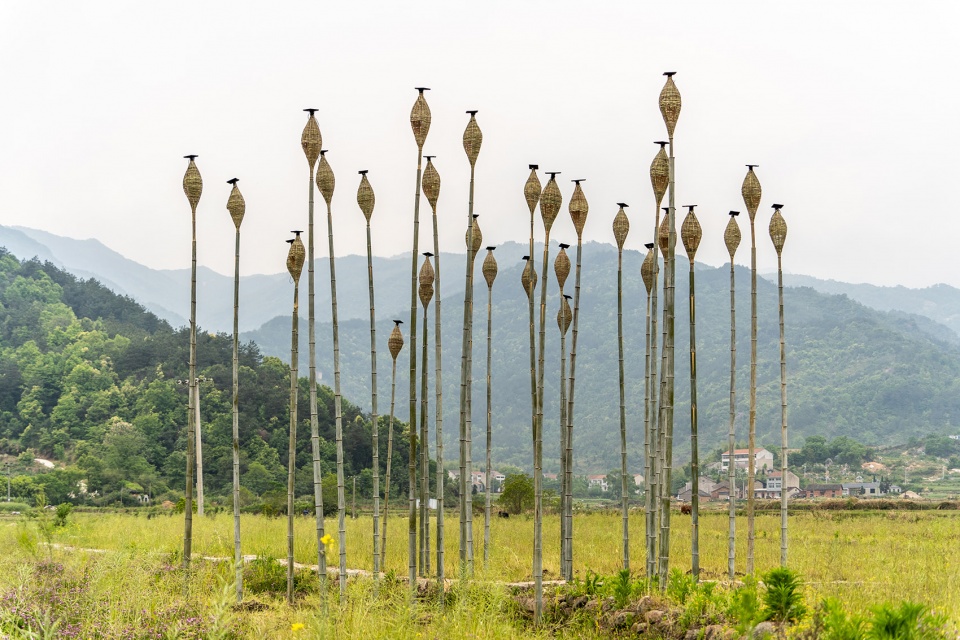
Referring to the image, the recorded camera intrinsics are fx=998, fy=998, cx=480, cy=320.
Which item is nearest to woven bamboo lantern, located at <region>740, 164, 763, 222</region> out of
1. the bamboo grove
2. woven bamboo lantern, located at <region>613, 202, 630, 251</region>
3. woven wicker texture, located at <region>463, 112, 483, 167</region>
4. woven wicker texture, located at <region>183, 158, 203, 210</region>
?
the bamboo grove

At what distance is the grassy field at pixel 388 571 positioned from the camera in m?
7.89

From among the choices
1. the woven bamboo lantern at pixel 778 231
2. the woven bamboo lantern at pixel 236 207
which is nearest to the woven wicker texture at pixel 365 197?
the woven bamboo lantern at pixel 236 207

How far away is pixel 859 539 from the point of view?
682 inches

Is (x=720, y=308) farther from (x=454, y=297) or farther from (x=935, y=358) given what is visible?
(x=454, y=297)

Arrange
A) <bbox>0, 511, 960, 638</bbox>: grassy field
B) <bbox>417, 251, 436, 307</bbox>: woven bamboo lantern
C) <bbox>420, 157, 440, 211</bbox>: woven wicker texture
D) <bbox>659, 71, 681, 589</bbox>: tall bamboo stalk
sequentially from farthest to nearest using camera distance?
<bbox>417, 251, 436, 307</bbox>: woven bamboo lantern < <bbox>420, 157, 440, 211</bbox>: woven wicker texture < <bbox>659, 71, 681, 589</bbox>: tall bamboo stalk < <bbox>0, 511, 960, 638</bbox>: grassy field

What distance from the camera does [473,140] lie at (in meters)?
10.4

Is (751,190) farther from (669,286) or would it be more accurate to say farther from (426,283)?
(426,283)

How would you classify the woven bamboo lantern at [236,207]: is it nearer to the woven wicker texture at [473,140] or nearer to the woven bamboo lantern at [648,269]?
the woven wicker texture at [473,140]

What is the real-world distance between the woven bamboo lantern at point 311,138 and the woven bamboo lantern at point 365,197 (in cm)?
82

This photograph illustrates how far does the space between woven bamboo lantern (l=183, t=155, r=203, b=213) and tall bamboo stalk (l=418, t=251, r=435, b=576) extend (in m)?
2.66

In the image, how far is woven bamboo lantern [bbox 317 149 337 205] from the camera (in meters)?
11.0

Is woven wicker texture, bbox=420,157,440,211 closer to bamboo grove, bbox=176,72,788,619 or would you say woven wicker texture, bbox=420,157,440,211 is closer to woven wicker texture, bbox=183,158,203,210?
bamboo grove, bbox=176,72,788,619

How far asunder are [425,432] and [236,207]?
3.34m

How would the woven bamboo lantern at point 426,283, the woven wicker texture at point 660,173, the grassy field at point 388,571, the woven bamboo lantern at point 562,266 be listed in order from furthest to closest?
the woven bamboo lantern at point 562,266 < the woven bamboo lantern at point 426,283 < the woven wicker texture at point 660,173 < the grassy field at point 388,571
